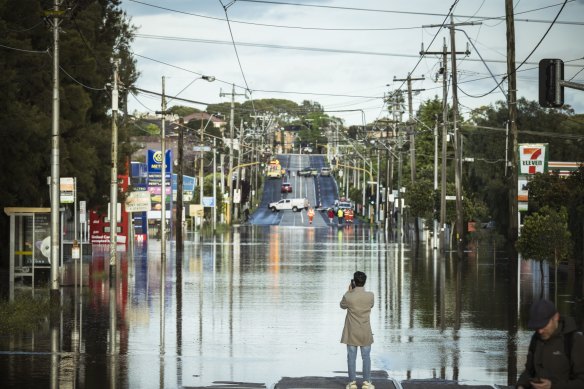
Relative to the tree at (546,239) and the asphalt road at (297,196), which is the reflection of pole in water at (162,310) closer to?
the tree at (546,239)

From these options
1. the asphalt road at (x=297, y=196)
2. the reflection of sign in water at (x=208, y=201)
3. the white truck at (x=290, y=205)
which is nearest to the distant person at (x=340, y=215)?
the asphalt road at (x=297, y=196)

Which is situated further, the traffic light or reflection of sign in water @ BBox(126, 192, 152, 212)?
reflection of sign in water @ BBox(126, 192, 152, 212)

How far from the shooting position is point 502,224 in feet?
247

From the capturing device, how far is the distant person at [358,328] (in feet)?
49.9

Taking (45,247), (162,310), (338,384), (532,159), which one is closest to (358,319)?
(338,384)

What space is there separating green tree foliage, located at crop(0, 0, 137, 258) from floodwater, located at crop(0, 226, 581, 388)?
11.9 feet

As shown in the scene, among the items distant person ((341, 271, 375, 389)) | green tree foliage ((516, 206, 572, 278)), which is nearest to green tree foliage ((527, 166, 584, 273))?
green tree foliage ((516, 206, 572, 278))

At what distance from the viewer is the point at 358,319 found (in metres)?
15.5

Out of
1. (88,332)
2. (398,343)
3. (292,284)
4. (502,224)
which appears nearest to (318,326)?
(398,343)

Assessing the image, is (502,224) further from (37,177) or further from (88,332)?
(88,332)

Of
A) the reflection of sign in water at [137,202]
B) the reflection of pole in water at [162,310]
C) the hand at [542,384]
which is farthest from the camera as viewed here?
the reflection of sign in water at [137,202]

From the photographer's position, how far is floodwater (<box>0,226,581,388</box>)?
17.5m

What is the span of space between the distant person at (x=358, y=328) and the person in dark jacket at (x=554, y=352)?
6.17 m

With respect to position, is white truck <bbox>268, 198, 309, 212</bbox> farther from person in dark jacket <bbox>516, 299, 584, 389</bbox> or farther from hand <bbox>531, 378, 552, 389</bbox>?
hand <bbox>531, 378, 552, 389</bbox>
